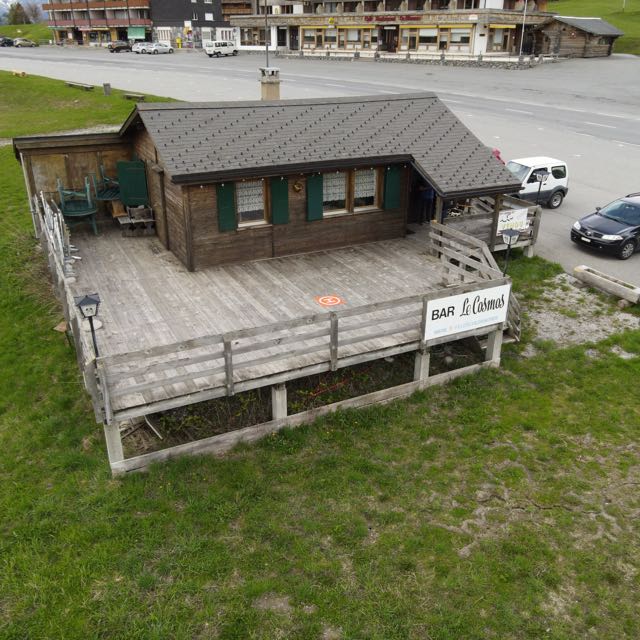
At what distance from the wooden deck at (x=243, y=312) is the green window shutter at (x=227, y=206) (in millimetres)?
1062

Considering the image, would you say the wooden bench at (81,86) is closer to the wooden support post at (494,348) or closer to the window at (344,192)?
the window at (344,192)

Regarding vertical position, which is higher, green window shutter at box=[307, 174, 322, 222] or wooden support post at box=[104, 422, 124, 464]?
green window shutter at box=[307, 174, 322, 222]

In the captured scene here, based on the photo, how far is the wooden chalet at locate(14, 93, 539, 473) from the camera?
1158cm

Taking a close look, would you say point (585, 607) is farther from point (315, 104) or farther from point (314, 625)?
point (315, 104)

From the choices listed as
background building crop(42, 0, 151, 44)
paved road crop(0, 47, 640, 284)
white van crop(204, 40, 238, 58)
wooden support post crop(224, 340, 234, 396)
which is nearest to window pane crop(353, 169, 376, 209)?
paved road crop(0, 47, 640, 284)

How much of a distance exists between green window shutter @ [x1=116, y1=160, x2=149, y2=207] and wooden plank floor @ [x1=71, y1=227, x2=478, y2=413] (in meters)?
1.08

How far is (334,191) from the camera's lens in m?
17.1

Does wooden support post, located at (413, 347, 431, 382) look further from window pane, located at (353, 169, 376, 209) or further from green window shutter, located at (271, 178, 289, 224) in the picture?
window pane, located at (353, 169, 376, 209)

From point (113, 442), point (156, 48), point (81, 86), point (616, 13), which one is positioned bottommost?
point (113, 442)

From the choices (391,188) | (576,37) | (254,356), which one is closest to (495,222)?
(391,188)

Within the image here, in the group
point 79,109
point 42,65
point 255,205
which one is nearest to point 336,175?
point 255,205

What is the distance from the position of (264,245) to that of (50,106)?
35.8 metres

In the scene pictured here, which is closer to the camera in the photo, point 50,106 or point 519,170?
point 519,170

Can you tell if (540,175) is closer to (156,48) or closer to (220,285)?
(220,285)
